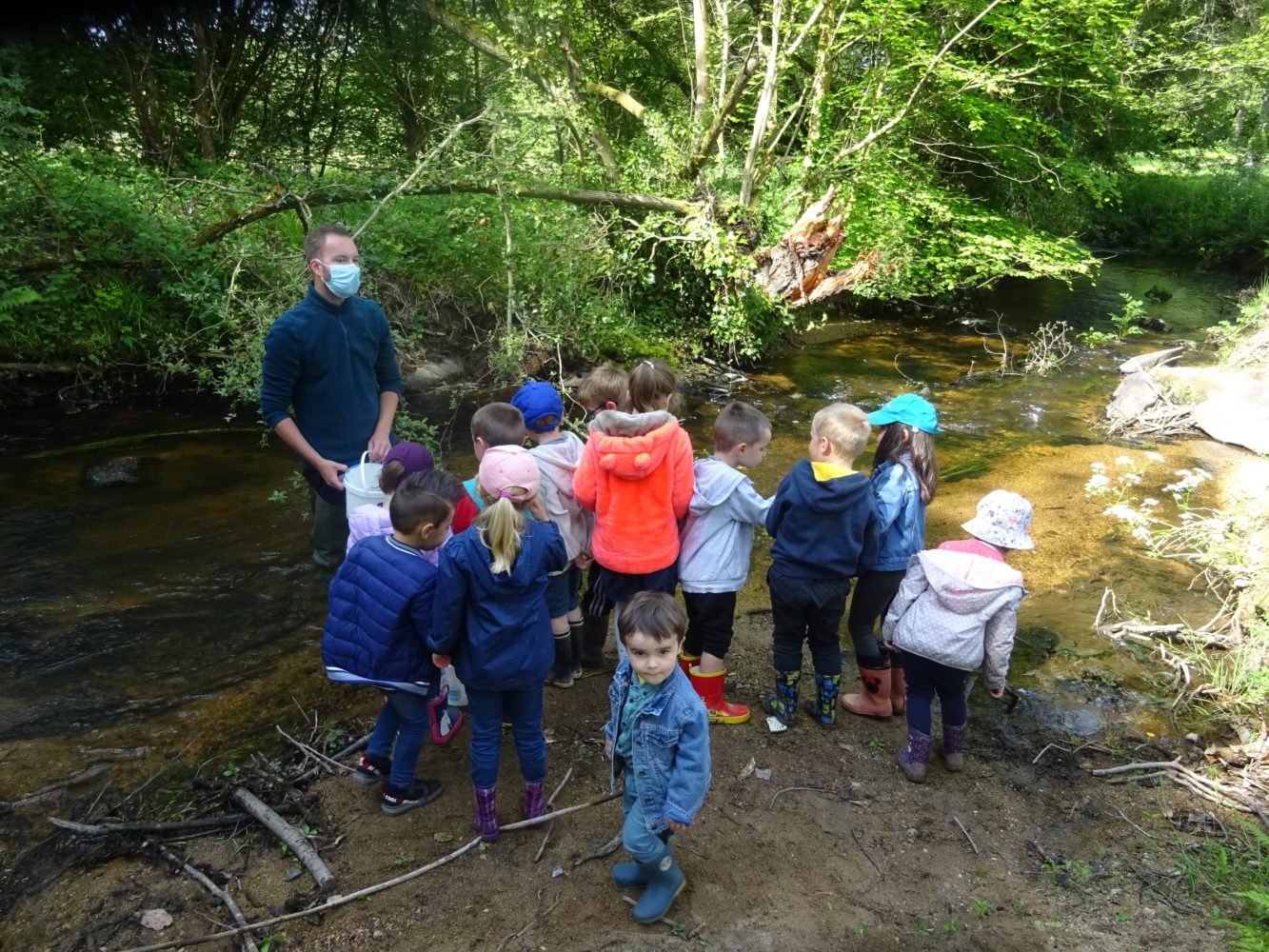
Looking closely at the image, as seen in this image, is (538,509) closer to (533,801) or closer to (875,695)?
(533,801)

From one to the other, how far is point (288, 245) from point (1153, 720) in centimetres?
728

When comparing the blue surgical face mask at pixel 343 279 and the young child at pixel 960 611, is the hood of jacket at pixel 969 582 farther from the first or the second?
the blue surgical face mask at pixel 343 279

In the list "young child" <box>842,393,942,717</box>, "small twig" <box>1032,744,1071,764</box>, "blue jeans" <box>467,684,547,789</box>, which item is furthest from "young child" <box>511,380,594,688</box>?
"small twig" <box>1032,744,1071,764</box>

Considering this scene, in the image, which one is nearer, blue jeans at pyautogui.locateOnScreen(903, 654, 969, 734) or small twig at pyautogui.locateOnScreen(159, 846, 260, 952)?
small twig at pyautogui.locateOnScreen(159, 846, 260, 952)

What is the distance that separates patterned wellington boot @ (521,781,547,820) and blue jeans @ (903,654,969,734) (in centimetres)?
163

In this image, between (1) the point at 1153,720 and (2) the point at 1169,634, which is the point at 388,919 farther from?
(2) the point at 1169,634

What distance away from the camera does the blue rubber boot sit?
270 centimetres

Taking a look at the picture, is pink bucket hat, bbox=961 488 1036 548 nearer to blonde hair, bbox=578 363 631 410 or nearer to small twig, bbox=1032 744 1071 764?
small twig, bbox=1032 744 1071 764

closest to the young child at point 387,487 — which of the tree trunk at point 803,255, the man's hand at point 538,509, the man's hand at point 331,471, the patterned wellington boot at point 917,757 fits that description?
the man's hand at point 331,471

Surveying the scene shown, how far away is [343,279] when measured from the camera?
3.61 metres

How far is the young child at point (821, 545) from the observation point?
11.1ft

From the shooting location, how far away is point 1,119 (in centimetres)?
602

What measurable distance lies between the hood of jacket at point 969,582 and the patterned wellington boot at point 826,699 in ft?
2.37

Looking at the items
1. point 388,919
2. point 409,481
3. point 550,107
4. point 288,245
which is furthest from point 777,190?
point 388,919
